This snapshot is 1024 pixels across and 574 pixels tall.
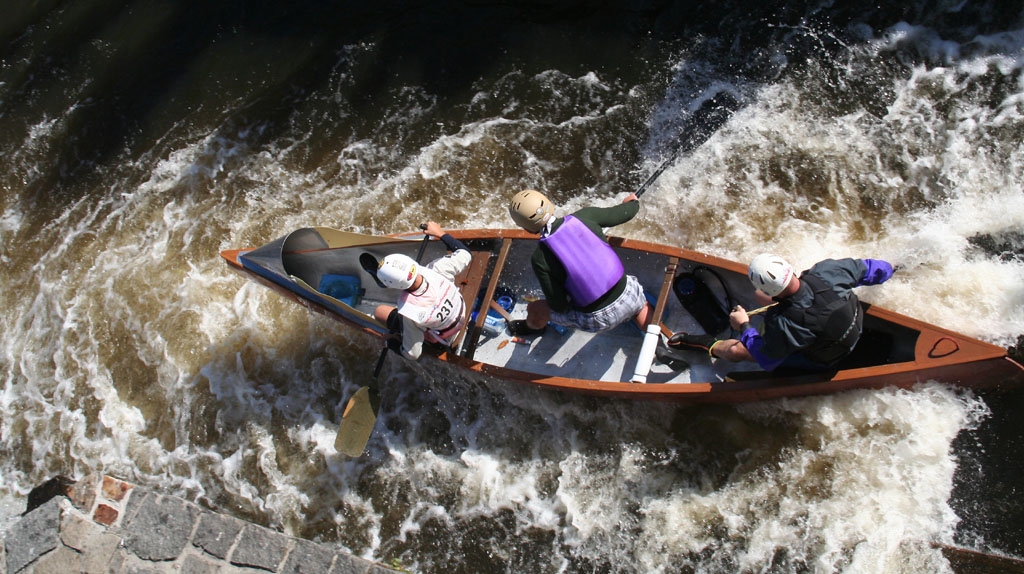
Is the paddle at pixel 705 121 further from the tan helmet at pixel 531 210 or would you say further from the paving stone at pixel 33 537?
the paving stone at pixel 33 537

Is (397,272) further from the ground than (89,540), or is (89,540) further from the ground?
(397,272)

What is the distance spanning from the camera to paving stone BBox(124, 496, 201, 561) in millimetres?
6230

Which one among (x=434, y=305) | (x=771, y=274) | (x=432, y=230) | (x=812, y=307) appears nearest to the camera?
(x=771, y=274)

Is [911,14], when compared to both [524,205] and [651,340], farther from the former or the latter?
[524,205]

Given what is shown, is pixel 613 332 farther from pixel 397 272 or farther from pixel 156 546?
pixel 156 546

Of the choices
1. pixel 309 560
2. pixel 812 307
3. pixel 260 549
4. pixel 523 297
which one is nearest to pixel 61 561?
pixel 260 549

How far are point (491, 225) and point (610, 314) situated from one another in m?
2.71

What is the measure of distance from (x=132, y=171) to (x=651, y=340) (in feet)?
23.9

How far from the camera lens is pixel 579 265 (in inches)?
197

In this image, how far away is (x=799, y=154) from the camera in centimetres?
729

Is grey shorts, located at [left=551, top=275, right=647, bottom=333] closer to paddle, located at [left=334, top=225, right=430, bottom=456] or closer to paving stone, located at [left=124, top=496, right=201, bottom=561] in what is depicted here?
paddle, located at [left=334, top=225, right=430, bottom=456]

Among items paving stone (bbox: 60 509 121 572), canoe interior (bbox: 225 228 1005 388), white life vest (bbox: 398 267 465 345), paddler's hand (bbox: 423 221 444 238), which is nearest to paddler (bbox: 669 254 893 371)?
canoe interior (bbox: 225 228 1005 388)

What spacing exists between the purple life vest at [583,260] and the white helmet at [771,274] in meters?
1.11

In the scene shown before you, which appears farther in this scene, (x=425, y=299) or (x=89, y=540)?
(x=89, y=540)
